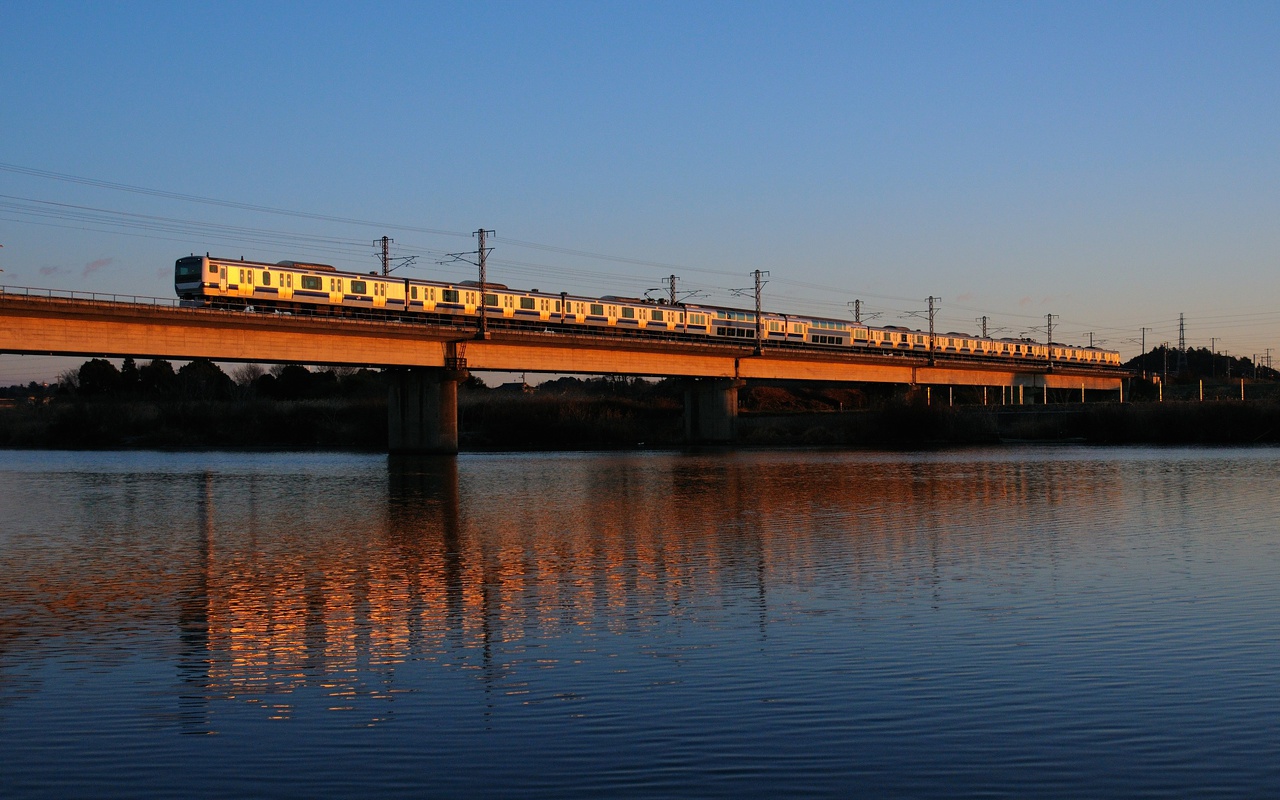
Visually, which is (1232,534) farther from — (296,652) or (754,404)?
(754,404)

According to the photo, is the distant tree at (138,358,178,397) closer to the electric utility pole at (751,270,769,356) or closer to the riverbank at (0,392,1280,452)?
the riverbank at (0,392,1280,452)

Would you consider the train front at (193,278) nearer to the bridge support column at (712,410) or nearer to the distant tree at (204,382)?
the bridge support column at (712,410)

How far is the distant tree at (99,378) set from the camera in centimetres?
16068

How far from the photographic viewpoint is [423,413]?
82.9 m

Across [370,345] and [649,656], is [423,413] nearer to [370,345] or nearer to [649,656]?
[370,345]

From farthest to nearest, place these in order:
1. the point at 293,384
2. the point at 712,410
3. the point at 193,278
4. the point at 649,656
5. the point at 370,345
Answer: the point at 293,384 < the point at 712,410 < the point at 370,345 < the point at 193,278 < the point at 649,656

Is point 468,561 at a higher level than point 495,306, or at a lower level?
lower

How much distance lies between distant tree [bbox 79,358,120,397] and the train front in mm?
101010

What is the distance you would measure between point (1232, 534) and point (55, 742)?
24.6 metres

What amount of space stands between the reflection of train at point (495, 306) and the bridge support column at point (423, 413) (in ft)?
14.7

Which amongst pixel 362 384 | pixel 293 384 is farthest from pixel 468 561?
pixel 293 384

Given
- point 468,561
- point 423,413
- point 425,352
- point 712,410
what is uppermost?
point 425,352

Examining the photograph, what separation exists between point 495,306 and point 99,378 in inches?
3829

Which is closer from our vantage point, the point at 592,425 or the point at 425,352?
the point at 425,352
